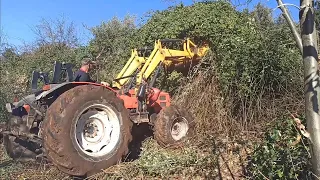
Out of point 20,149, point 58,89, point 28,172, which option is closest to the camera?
point 58,89

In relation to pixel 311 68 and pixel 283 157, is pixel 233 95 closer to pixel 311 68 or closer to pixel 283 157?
pixel 283 157

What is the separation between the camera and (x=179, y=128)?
7.57 m

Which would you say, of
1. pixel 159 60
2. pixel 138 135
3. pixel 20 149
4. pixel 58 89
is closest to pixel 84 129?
pixel 58 89

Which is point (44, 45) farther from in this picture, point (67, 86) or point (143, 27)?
point (67, 86)

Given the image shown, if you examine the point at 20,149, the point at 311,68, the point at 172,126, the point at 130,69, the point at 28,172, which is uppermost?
the point at 130,69

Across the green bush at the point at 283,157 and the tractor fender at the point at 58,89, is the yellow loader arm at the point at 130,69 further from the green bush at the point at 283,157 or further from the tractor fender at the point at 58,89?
the green bush at the point at 283,157

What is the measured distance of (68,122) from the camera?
18.6ft

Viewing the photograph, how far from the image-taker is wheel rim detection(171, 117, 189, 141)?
7.43 m

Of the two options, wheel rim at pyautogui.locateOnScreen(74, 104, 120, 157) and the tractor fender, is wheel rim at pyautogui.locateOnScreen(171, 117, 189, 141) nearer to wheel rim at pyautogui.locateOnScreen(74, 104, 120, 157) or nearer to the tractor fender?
wheel rim at pyautogui.locateOnScreen(74, 104, 120, 157)

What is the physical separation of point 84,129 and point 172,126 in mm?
1940

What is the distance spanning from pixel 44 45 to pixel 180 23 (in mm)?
11587

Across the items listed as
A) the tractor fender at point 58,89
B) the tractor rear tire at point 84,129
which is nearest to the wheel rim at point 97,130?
the tractor rear tire at point 84,129

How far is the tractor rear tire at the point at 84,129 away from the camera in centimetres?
547

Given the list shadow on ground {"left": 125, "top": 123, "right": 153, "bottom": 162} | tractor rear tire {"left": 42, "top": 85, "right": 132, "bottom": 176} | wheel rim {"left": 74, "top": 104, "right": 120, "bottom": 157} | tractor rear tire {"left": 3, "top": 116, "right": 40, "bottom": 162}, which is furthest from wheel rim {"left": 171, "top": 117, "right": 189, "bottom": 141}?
tractor rear tire {"left": 3, "top": 116, "right": 40, "bottom": 162}
